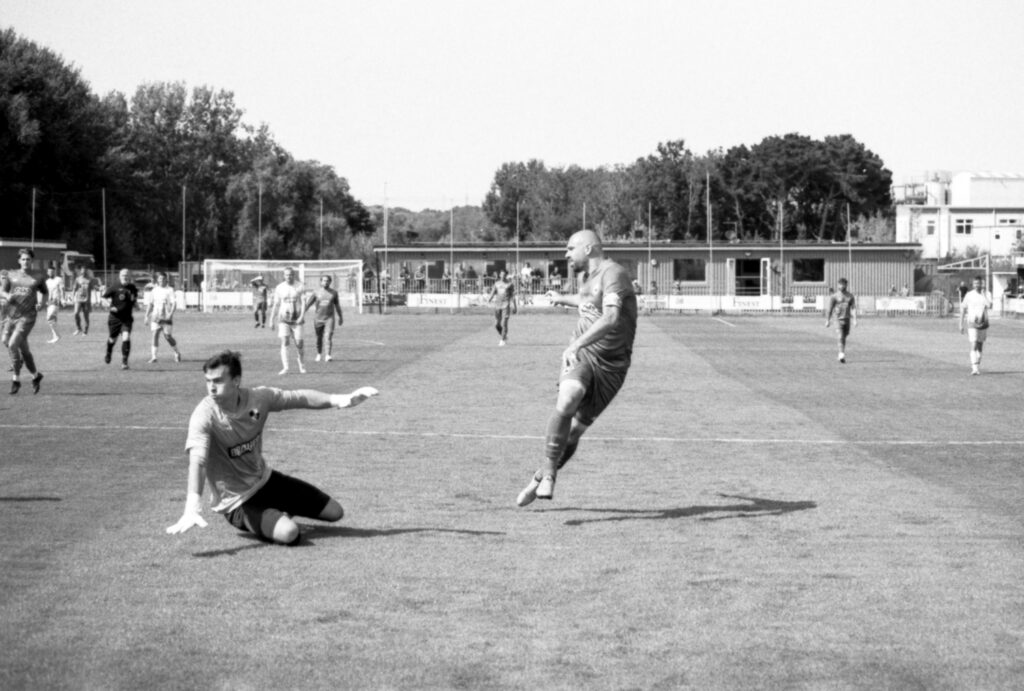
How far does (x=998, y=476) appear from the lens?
13906 mm

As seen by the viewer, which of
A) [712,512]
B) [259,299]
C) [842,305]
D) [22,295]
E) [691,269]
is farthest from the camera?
[691,269]

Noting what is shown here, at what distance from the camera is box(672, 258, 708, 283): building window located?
92500 mm

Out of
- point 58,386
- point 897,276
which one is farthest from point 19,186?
point 58,386

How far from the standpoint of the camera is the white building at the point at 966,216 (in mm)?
117250

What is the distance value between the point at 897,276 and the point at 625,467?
8032 cm

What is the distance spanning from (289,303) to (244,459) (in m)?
19.4

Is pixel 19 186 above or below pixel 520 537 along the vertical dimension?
above

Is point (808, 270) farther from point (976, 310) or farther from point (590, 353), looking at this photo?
point (590, 353)

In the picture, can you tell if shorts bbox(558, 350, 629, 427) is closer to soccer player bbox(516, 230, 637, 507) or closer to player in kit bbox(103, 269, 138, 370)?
soccer player bbox(516, 230, 637, 507)

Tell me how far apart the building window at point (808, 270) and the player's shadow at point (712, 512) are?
8199 centimetres

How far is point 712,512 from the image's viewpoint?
1139cm

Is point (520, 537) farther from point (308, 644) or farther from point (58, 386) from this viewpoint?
point (58, 386)

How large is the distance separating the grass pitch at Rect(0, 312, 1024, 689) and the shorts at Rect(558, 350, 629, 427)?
834 mm

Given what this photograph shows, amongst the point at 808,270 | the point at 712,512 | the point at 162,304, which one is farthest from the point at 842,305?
the point at 808,270
